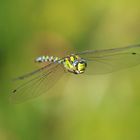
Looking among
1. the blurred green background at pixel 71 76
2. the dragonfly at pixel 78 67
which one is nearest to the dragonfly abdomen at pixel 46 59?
the blurred green background at pixel 71 76

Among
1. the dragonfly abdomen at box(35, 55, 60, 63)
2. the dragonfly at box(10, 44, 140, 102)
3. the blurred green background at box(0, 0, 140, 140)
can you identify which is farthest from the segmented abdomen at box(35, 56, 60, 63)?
the dragonfly at box(10, 44, 140, 102)

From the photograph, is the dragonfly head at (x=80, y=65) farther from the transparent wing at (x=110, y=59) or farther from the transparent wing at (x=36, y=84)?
the transparent wing at (x=36, y=84)

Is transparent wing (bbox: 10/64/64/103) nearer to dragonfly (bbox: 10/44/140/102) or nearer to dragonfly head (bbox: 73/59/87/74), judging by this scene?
dragonfly (bbox: 10/44/140/102)

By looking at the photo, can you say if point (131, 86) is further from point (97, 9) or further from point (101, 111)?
point (97, 9)

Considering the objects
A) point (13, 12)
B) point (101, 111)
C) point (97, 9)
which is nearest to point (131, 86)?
point (101, 111)

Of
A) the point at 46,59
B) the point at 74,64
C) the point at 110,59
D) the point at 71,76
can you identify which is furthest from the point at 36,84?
the point at 71,76

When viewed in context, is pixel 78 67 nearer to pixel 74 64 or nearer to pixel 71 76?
pixel 74 64
